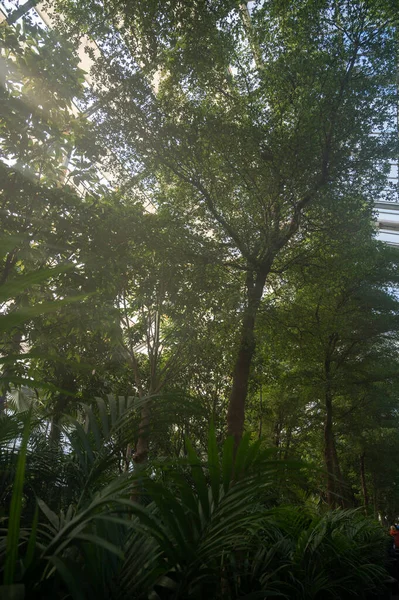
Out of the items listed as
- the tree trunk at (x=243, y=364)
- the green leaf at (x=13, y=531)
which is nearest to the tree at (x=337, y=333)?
the tree trunk at (x=243, y=364)

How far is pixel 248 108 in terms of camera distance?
5441mm

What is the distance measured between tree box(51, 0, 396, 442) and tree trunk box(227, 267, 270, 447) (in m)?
0.01

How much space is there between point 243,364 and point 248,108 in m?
3.08

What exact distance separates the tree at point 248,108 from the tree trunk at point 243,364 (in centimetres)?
1

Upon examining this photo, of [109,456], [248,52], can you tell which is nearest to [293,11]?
[248,52]

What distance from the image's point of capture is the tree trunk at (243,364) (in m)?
5.23

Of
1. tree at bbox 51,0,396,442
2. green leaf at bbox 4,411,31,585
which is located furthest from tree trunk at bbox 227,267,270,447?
green leaf at bbox 4,411,31,585

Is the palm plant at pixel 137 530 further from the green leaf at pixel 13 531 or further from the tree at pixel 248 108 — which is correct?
the tree at pixel 248 108

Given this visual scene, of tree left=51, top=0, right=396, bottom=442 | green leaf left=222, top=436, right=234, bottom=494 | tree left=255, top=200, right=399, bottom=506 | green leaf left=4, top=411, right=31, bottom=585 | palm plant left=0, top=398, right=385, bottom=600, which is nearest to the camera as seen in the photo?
green leaf left=4, top=411, right=31, bottom=585

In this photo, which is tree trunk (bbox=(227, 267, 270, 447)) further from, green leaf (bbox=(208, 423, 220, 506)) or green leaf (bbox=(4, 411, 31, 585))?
green leaf (bbox=(4, 411, 31, 585))

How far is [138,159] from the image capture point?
18.7 ft

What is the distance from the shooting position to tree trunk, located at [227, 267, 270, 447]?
17.1ft

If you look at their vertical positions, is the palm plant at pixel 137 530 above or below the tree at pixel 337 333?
below

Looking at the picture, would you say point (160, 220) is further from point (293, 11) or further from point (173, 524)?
point (173, 524)
